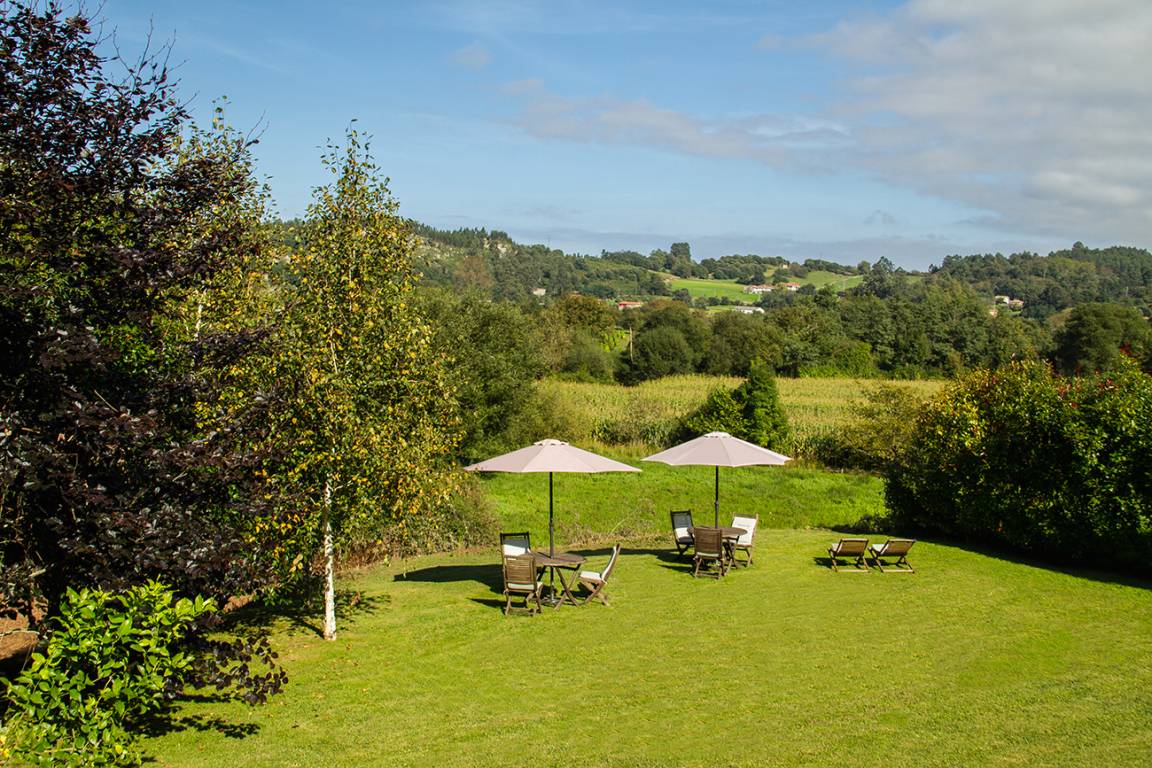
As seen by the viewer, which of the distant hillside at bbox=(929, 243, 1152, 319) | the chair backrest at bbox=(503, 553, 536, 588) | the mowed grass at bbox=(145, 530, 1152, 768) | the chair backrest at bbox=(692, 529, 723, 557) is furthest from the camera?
the distant hillside at bbox=(929, 243, 1152, 319)

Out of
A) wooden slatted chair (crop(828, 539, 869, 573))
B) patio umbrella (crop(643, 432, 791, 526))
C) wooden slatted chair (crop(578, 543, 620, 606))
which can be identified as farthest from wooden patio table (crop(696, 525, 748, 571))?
wooden slatted chair (crop(578, 543, 620, 606))

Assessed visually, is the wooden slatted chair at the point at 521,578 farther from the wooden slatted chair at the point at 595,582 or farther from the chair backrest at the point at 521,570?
the wooden slatted chair at the point at 595,582

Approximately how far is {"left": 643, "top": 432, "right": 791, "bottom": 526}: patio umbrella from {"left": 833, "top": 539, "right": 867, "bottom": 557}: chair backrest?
175 cm

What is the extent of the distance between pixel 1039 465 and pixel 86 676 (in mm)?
16045

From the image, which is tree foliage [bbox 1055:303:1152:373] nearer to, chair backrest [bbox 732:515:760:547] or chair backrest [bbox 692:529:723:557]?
chair backrest [bbox 732:515:760:547]

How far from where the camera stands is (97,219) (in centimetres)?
707

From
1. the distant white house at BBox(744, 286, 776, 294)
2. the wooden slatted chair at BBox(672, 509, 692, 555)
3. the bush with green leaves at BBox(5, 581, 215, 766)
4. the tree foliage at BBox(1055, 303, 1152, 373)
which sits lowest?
the wooden slatted chair at BBox(672, 509, 692, 555)

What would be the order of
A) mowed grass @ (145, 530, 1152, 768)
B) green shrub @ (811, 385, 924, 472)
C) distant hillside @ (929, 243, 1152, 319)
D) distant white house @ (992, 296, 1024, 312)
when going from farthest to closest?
1. distant white house @ (992, 296, 1024, 312)
2. distant hillside @ (929, 243, 1152, 319)
3. green shrub @ (811, 385, 924, 472)
4. mowed grass @ (145, 530, 1152, 768)

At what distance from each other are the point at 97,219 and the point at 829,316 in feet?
261

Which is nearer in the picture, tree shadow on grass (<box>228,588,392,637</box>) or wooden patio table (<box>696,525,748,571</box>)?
tree shadow on grass (<box>228,588,392,637</box>)

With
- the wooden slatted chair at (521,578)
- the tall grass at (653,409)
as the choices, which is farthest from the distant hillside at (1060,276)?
the wooden slatted chair at (521,578)

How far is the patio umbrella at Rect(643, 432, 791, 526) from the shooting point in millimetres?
15922

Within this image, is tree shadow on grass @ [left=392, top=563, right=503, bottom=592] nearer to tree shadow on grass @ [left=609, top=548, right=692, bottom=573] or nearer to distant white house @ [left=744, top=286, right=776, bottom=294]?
tree shadow on grass @ [left=609, top=548, right=692, bottom=573]

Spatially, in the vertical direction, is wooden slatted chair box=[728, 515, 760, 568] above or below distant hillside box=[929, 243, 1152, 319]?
below
